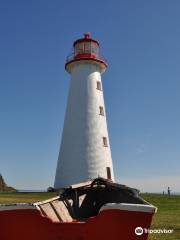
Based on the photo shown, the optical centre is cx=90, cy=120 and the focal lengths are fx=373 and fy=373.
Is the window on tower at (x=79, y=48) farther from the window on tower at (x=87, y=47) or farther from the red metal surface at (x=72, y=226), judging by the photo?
the red metal surface at (x=72, y=226)

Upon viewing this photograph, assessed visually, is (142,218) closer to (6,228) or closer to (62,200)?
(6,228)

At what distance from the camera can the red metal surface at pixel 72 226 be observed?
720 centimetres

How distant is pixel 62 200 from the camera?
1016cm

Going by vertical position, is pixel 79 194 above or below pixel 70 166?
below

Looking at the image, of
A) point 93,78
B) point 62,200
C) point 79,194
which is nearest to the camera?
point 62,200

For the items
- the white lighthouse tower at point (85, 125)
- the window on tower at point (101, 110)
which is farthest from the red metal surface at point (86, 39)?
the window on tower at point (101, 110)

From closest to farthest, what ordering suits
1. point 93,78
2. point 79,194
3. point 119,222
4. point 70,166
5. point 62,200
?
point 119,222 < point 62,200 < point 79,194 < point 70,166 < point 93,78

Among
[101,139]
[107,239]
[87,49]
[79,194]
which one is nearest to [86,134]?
[101,139]

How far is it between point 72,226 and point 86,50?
22915 mm

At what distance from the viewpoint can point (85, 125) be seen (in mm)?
26984

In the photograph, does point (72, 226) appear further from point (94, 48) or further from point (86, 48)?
point (94, 48)

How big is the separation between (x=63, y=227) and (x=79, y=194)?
3.82 m

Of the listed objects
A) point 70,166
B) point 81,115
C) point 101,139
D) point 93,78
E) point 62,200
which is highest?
point 93,78

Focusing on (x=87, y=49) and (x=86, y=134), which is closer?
(x=86, y=134)
